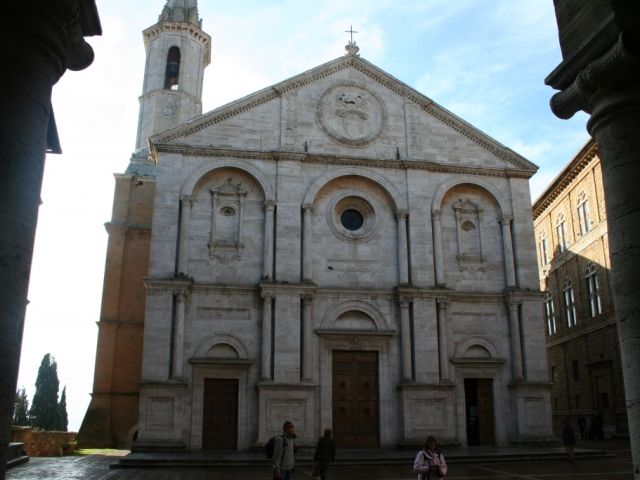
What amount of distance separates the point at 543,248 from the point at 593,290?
965 cm

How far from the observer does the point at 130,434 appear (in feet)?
92.5

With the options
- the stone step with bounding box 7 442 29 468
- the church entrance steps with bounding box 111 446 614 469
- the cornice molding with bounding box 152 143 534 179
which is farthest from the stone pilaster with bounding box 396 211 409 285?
the stone step with bounding box 7 442 29 468

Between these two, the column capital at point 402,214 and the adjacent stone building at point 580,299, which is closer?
the column capital at point 402,214

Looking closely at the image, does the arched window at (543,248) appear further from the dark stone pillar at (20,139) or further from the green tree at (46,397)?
the dark stone pillar at (20,139)

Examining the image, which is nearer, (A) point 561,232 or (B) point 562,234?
(B) point 562,234

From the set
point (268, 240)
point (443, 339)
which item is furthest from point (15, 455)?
point (443, 339)

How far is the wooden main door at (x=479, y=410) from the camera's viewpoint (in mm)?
25484

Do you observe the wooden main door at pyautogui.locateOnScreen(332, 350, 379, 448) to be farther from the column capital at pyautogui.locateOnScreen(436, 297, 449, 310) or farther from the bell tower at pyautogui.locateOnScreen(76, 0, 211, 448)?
the bell tower at pyautogui.locateOnScreen(76, 0, 211, 448)

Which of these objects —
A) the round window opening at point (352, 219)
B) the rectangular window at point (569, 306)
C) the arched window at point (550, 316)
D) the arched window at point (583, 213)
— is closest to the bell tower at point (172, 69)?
the round window opening at point (352, 219)

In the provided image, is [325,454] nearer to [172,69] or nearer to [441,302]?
[441,302]

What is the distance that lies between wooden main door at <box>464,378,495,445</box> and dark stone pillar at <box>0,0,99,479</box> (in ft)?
74.9

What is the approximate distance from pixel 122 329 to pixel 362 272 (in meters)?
11.8

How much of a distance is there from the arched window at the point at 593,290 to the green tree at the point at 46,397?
42186 millimetres

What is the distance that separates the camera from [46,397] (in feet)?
179
